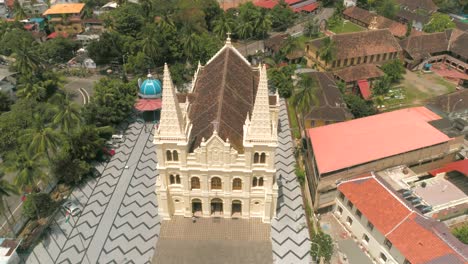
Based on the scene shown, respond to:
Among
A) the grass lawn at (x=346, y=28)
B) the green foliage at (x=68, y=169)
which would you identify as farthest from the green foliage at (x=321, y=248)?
the grass lawn at (x=346, y=28)

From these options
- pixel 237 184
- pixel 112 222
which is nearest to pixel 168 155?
pixel 237 184

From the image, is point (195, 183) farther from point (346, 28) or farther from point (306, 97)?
point (346, 28)

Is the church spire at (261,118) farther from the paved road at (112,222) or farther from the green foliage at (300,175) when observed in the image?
the paved road at (112,222)

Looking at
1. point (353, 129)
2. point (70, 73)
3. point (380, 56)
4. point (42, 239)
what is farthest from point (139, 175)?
point (380, 56)

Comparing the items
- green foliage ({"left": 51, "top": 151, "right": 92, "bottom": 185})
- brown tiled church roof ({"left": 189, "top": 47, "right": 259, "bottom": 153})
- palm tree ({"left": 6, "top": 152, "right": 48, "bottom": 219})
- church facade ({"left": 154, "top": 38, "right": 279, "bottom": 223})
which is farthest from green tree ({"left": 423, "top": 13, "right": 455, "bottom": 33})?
palm tree ({"left": 6, "top": 152, "right": 48, "bottom": 219})

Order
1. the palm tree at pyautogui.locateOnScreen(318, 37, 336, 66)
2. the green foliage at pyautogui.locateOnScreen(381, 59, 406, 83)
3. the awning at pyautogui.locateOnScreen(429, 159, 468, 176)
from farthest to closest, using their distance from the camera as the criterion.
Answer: the green foliage at pyautogui.locateOnScreen(381, 59, 406, 83)
the palm tree at pyautogui.locateOnScreen(318, 37, 336, 66)
the awning at pyautogui.locateOnScreen(429, 159, 468, 176)

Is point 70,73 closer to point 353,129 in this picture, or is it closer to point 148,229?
point 148,229

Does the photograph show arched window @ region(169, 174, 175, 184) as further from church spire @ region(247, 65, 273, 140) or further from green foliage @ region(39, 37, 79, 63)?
green foliage @ region(39, 37, 79, 63)
